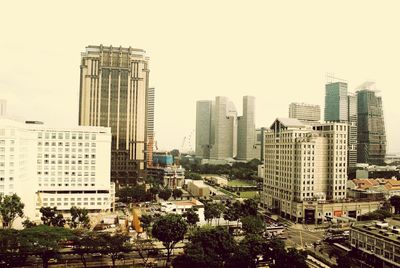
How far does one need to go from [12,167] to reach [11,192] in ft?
13.4

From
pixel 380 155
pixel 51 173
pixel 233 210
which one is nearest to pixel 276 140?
pixel 233 210

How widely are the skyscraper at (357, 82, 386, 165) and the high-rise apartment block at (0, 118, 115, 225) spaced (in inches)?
5363

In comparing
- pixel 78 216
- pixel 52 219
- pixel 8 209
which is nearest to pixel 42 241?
pixel 8 209

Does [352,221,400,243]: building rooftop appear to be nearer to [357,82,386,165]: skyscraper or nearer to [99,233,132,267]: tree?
[99,233,132,267]: tree

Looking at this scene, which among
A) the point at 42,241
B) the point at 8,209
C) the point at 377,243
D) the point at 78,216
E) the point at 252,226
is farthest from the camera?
the point at 78,216

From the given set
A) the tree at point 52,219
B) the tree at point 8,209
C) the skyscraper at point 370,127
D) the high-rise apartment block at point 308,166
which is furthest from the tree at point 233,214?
the skyscraper at point 370,127

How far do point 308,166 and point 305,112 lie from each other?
105 m

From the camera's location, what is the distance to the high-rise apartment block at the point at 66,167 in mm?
67062

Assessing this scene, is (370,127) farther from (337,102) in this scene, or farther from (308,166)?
(308,166)

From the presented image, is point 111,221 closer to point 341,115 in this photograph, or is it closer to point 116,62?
point 116,62

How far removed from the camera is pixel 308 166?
224 feet

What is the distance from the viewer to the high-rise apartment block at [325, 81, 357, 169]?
162 m

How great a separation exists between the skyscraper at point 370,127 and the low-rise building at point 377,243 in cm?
13584

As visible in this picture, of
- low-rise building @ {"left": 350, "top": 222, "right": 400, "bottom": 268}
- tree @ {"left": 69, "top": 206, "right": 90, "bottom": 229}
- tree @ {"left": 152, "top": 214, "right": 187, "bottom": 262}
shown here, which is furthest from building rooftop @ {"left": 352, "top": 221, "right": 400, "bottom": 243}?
tree @ {"left": 69, "top": 206, "right": 90, "bottom": 229}
